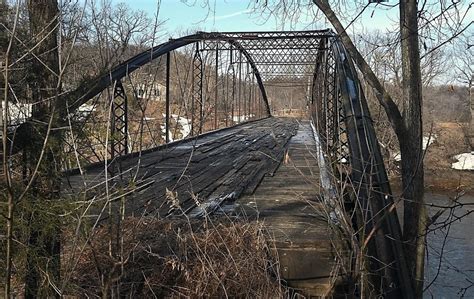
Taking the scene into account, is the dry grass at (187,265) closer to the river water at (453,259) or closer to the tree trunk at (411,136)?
the tree trunk at (411,136)

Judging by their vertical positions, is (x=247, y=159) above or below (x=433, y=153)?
above

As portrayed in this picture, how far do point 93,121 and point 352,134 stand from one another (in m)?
4.00

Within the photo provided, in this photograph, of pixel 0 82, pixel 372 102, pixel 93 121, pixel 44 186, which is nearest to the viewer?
pixel 0 82

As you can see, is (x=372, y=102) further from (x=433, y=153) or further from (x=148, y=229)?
(x=148, y=229)

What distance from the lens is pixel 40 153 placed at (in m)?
2.86

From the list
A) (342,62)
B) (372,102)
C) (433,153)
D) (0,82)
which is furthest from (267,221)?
(433,153)

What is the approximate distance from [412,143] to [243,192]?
10.1 feet

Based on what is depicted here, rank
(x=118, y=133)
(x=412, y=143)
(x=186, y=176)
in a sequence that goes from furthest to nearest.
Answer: (x=186, y=176)
(x=412, y=143)
(x=118, y=133)

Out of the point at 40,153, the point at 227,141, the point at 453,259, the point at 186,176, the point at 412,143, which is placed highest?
the point at 40,153

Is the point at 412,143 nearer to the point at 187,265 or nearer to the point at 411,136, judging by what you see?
the point at 411,136

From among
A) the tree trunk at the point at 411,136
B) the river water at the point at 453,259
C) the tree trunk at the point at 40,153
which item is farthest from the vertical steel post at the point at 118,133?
the river water at the point at 453,259

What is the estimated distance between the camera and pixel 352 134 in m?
6.31

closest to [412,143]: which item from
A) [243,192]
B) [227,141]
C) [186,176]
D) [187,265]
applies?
[187,265]

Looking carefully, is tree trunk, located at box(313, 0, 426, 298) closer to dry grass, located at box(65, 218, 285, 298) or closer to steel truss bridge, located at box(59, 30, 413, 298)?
steel truss bridge, located at box(59, 30, 413, 298)
